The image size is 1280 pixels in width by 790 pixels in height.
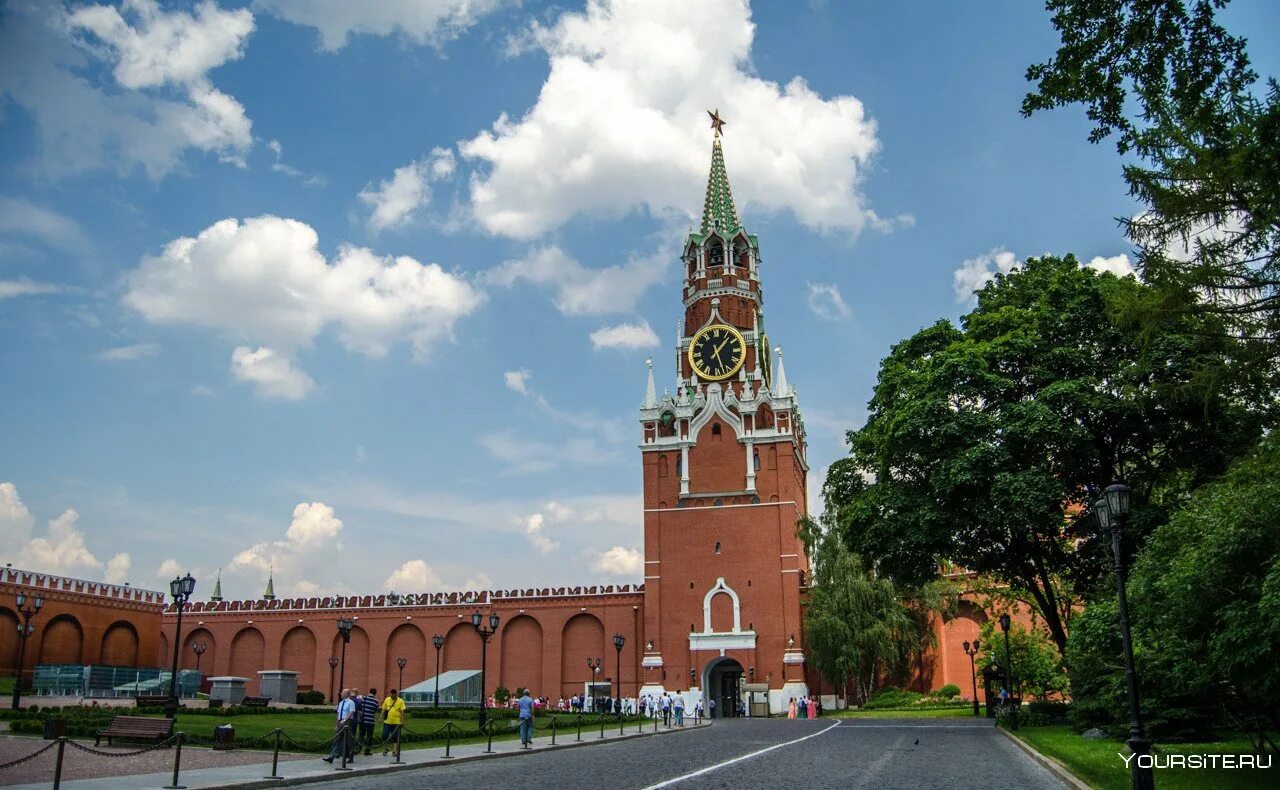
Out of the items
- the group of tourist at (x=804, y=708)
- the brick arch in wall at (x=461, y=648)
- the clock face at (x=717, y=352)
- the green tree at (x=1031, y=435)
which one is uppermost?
the clock face at (x=717, y=352)

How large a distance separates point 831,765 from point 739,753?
3.82 metres

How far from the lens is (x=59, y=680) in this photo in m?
43.0

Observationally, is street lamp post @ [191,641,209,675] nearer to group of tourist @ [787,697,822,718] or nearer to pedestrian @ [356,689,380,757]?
group of tourist @ [787,697,822,718]

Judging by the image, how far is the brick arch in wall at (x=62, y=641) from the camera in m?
48.4

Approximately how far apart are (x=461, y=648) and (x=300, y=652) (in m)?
10.0

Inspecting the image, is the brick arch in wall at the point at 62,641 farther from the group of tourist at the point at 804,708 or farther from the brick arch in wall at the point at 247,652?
the group of tourist at the point at 804,708

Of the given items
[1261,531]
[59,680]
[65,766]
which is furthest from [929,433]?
[59,680]

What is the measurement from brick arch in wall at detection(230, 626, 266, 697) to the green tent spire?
36.6m

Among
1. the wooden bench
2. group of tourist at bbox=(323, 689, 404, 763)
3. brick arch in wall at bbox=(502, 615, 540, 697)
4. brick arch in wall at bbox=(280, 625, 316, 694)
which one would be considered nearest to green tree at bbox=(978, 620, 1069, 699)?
brick arch in wall at bbox=(502, 615, 540, 697)

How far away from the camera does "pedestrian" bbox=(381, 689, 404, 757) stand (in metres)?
19.5

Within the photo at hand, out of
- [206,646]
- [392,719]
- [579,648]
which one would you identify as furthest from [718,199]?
[392,719]

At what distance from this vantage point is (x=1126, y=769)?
14562mm

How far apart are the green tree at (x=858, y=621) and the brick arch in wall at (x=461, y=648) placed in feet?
61.8

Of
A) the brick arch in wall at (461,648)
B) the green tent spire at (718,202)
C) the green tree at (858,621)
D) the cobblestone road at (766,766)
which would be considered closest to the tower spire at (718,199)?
the green tent spire at (718,202)
